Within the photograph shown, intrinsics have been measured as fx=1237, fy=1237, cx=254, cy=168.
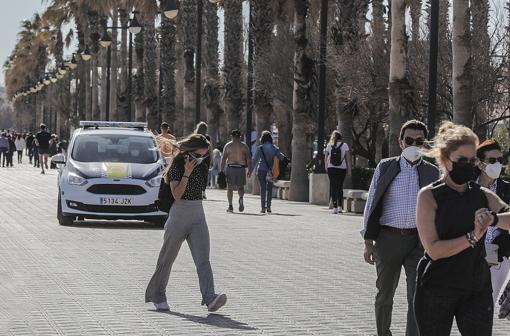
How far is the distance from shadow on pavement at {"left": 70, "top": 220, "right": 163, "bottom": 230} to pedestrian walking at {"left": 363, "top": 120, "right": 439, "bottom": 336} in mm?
11799

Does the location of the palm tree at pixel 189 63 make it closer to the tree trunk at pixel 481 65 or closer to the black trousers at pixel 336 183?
the tree trunk at pixel 481 65

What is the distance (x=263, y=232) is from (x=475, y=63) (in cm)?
1477

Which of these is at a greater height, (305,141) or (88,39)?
(88,39)

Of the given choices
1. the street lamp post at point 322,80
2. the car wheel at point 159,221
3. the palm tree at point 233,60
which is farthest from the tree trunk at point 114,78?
the car wheel at point 159,221

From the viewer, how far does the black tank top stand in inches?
240

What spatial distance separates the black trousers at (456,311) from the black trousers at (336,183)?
63.8 ft

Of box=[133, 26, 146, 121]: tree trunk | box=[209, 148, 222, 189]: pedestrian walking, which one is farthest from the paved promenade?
box=[133, 26, 146, 121]: tree trunk

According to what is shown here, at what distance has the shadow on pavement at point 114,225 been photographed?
20.0 meters

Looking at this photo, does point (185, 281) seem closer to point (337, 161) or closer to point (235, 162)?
point (235, 162)

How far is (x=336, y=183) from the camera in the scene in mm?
25828

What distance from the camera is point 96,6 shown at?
61.4m

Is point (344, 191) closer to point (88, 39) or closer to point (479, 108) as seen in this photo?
point (479, 108)

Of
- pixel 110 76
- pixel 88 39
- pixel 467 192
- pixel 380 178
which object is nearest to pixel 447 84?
pixel 380 178

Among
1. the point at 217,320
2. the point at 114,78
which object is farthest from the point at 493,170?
the point at 114,78
